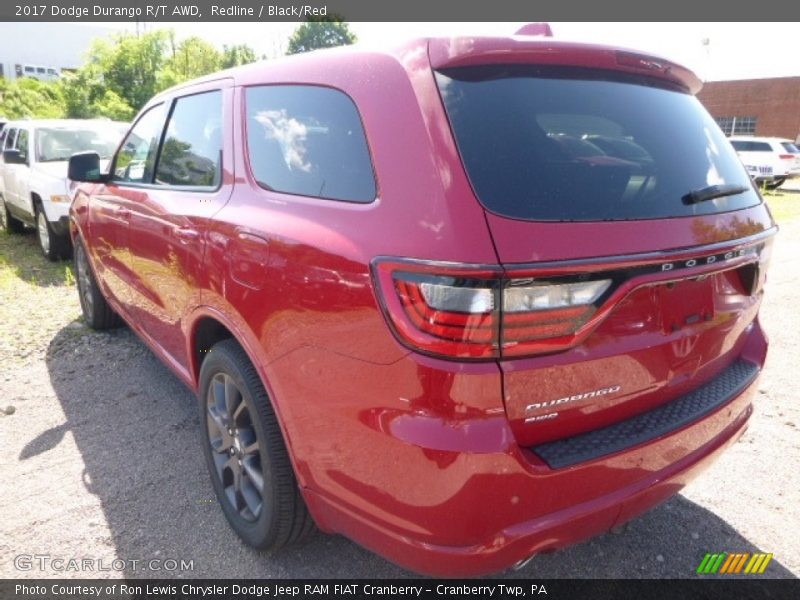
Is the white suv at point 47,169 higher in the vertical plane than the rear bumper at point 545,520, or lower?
higher

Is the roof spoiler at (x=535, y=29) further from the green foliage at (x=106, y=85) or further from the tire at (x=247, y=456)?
the green foliage at (x=106, y=85)

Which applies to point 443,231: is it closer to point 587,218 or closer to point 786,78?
point 587,218

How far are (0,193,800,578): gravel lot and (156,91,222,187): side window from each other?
1.46 m

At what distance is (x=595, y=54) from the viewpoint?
1.87 metres

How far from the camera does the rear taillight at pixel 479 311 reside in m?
1.46

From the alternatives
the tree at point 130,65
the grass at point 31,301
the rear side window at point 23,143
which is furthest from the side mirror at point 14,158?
the tree at point 130,65

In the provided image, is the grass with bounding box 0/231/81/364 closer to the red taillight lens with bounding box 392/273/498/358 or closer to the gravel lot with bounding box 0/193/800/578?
the gravel lot with bounding box 0/193/800/578

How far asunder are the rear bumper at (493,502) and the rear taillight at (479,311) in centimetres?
22

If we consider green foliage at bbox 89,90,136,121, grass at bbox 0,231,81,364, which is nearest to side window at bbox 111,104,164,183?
grass at bbox 0,231,81,364

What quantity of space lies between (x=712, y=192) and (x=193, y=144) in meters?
2.32

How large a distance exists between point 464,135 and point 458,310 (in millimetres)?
501

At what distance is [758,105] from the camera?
38.2m

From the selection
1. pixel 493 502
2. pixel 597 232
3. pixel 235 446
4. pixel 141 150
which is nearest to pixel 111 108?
pixel 141 150

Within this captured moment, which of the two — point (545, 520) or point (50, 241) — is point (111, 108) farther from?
point (545, 520)
